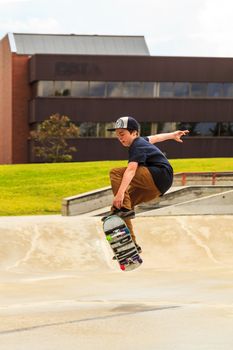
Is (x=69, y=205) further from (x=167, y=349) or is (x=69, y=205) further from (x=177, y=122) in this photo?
(x=177, y=122)

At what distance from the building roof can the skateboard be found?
50635 millimetres

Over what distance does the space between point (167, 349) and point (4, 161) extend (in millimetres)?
56578

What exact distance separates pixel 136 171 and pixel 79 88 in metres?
45.1

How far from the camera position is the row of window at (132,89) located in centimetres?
5109

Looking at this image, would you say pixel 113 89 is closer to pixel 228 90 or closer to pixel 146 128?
pixel 146 128

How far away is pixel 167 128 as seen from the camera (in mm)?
52750

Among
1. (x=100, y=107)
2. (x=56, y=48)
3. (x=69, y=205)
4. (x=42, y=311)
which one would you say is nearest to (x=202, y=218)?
(x=69, y=205)

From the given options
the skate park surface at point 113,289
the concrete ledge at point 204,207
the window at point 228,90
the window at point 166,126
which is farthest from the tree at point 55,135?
the skate park surface at point 113,289

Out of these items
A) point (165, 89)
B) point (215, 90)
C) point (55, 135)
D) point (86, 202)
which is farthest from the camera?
point (215, 90)

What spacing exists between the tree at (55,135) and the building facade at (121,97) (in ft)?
8.27

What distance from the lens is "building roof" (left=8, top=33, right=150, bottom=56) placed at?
186ft

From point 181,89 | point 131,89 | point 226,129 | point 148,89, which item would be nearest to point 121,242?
point 131,89

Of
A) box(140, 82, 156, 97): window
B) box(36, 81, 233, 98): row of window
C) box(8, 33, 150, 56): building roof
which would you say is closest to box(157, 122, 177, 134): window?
box(36, 81, 233, 98): row of window

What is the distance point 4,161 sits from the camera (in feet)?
195
